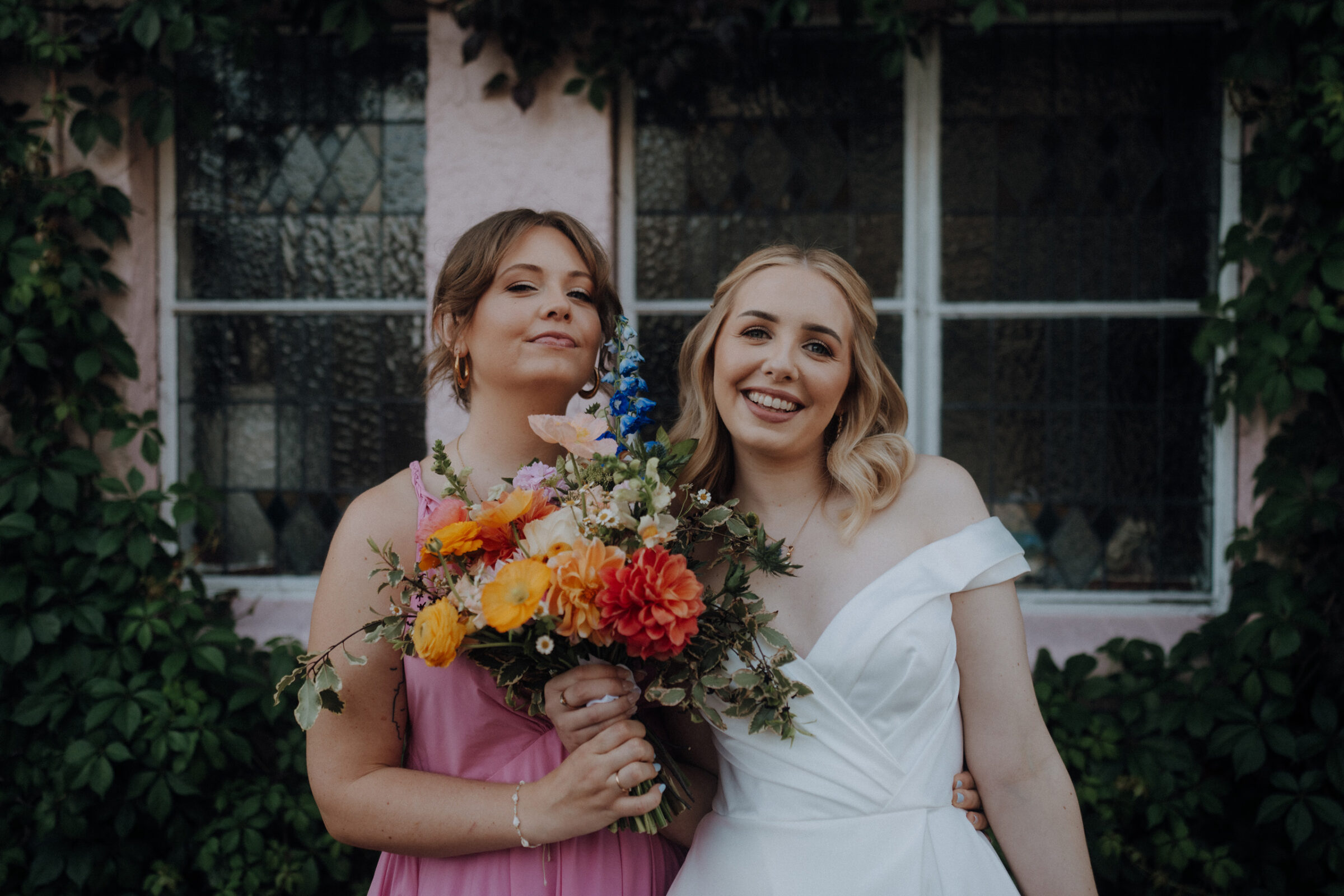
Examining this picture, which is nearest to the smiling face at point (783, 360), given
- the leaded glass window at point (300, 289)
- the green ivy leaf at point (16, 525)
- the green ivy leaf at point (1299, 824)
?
the leaded glass window at point (300, 289)

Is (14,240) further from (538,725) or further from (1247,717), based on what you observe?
(1247,717)

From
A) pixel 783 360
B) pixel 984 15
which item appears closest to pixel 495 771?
pixel 783 360

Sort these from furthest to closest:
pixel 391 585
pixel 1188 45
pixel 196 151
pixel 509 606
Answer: pixel 196 151 → pixel 1188 45 → pixel 391 585 → pixel 509 606

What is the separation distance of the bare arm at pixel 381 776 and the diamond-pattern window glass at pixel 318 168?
194 centimetres

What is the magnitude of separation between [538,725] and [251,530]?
7.28ft

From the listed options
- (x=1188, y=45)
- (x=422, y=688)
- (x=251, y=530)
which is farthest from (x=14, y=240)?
(x=1188, y=45)

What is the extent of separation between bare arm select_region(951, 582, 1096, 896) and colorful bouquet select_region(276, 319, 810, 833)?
1.28 feet

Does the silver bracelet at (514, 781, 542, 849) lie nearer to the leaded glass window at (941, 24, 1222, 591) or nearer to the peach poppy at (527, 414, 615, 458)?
the peach poppy at (527, 414, 615, 458)

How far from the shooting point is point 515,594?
115 cm

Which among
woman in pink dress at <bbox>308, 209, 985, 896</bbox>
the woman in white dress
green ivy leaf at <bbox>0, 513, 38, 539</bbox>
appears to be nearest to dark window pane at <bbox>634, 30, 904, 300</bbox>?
woman in pink dress at <bbox>308, 209, 985, 896</bbox>

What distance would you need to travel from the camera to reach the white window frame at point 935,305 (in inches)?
122

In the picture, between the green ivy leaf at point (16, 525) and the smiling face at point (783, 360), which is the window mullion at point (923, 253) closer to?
the smiling face at point (783, 360)

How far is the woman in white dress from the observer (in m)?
1.50

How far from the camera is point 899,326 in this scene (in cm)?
320
